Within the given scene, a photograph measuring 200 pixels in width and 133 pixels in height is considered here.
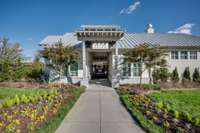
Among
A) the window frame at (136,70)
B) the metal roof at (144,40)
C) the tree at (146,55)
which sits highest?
the metal roof at (144,40)

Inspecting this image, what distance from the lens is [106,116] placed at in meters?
6.58

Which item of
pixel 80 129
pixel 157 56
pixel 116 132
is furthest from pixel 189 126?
pixel 157 56

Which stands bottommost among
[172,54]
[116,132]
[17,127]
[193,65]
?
[116,132]

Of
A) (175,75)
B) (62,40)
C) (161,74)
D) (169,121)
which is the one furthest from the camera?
(62,40)

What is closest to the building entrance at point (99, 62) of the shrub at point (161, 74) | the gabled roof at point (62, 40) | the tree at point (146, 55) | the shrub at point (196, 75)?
the gabled roof at point (62, 40)

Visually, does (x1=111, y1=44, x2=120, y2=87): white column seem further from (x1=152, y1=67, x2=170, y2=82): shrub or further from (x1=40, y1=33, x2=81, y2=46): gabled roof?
(x1=40, y1=33, x2=81, y2=46): gabled roof

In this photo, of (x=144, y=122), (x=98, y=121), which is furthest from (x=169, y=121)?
(x=98, y=121)

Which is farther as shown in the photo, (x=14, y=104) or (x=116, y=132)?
(x=14, y=104)

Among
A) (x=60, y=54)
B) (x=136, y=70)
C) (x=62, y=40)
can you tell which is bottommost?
(x=136, y=70)

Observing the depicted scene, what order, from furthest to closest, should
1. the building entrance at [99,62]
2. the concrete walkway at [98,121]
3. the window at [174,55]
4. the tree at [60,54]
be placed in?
Answer: the building entrance at [99,62]
the window at [174,55]
the tree at [60,54]
the concrete walkway at [98,121]

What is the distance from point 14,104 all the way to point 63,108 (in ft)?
7.66

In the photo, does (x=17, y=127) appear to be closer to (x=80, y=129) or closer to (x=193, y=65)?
(x=80, y=129)

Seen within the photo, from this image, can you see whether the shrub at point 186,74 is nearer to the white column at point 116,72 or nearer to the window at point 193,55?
the window at point 193,55

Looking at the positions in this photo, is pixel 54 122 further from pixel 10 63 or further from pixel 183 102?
pixel 10 63
